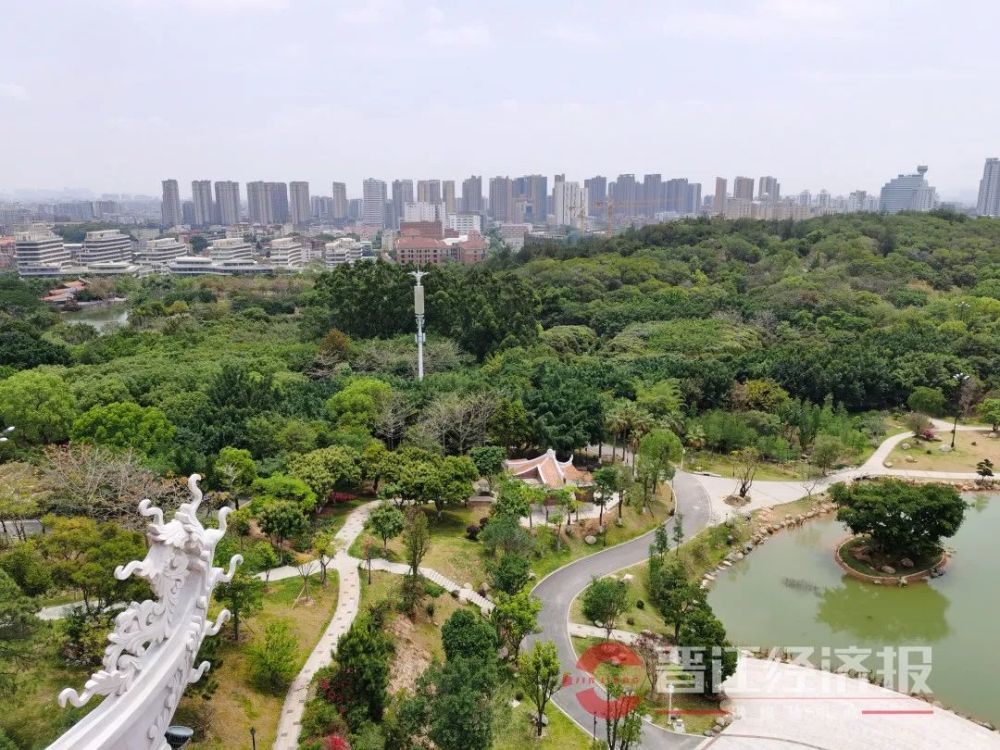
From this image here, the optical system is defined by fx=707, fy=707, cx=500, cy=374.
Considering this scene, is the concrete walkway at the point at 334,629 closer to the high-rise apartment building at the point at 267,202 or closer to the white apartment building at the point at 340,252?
the white apartment building at the point at 340,252

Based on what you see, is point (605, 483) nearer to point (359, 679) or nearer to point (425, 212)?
point (359, 679)

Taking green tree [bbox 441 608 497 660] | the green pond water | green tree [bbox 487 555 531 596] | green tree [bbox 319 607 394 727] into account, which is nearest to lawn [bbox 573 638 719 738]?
green tree [bbox 487 555 531 596]

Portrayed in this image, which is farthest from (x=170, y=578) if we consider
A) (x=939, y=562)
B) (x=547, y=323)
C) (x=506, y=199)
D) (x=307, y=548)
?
(x=506, y=199)

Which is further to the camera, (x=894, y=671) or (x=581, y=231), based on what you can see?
(x=581, y=231)

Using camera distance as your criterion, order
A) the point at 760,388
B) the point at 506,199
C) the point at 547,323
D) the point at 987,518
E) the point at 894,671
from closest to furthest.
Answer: the point at 894,671
the point at 987,518
the point at 760,388
the point at 547,323
the point at 506,199

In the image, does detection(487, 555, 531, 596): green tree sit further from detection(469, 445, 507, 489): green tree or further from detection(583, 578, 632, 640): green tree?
detection(469, 445, 507, 489): green tree

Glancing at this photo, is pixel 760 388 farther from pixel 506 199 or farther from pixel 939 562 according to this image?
pixel 506 199

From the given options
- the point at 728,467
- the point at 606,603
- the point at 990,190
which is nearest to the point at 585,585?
the point at 606,603
